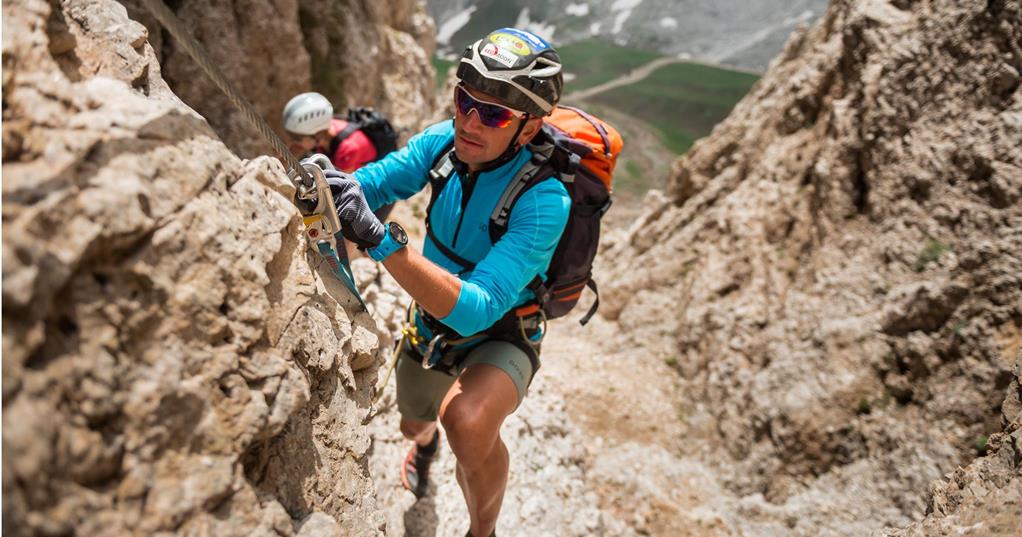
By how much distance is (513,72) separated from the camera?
4227mm

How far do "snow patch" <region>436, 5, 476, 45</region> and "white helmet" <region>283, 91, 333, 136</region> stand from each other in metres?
98.8

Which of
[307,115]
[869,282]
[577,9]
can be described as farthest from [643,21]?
[307,115]

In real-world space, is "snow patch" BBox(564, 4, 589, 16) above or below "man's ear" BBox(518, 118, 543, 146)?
below

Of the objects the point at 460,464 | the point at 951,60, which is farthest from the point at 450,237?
the point at 951,60

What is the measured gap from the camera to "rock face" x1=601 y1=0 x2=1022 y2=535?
24.5ft

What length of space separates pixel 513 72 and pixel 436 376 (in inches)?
115

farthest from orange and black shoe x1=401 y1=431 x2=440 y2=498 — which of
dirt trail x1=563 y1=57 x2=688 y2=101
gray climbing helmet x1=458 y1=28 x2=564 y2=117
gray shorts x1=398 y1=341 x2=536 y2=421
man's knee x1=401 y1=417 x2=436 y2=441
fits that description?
dirt trail x1=563 y1=57 x2=688 y2=101

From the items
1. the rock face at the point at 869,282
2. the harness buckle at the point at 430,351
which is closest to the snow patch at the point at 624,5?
the rock face at the point at 869,282

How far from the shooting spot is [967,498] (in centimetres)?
379

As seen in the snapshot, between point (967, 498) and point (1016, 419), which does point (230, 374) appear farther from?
point (1016, 419)

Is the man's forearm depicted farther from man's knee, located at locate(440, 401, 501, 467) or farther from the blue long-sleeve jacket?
man's knee, located at locate(440, 401, 501, 467)

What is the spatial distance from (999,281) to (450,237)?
7.35m

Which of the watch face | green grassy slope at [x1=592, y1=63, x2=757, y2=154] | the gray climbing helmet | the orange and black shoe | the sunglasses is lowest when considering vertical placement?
green grassy slope at [x1=592, y1=63, x2=757, y2=154]

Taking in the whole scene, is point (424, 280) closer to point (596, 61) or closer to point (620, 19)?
point (596, 61)
